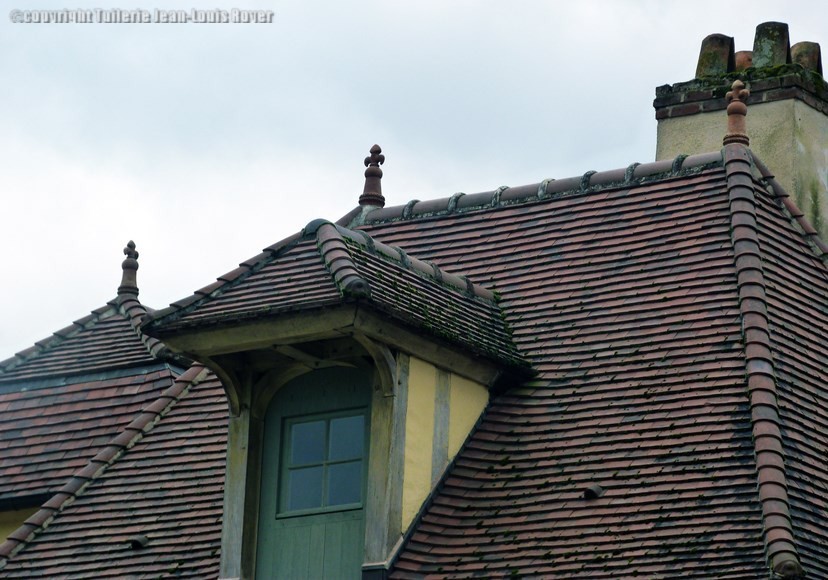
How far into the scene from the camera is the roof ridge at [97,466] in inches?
648

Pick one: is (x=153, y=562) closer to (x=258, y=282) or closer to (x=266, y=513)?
(x=266, y=513)

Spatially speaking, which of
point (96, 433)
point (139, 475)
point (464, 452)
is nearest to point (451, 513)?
point (464, 452)

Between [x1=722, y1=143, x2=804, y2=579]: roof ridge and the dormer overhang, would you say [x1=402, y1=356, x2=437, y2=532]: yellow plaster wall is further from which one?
[x1=722, y1=143, x2=804, y2=579]: roof ridge

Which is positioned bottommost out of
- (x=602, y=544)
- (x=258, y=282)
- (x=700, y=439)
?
(x=602, y=544)

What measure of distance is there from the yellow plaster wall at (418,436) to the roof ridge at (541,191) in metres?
3.56

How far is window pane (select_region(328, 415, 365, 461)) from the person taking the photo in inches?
583

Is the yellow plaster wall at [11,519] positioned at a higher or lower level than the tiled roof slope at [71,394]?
lower

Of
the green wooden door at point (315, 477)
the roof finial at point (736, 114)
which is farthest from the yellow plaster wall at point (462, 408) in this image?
the roof finial at point (736, 114)

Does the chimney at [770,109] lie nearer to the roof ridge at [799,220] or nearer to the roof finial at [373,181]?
the roof ridge at [799,220]

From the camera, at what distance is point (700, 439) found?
13.9 m

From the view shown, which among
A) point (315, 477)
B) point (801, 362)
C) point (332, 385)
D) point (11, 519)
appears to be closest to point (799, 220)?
point (801, 362)

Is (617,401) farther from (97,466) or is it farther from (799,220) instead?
(97,466)

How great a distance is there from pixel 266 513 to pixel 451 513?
5.16 ft

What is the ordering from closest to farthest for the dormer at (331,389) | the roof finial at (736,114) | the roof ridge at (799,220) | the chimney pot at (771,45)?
the dormer at (331,389), the roof finial at (736,114), the roof ridge at (799,220), the chimney pot at (771,45)
